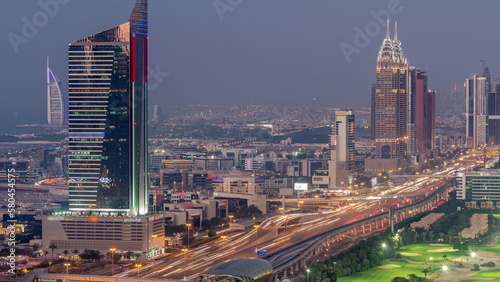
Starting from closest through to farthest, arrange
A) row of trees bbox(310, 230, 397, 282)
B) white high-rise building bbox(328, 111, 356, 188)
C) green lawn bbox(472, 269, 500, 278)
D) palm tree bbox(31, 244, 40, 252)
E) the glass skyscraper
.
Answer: row of trees bbox(310, 230, 397, 282) → green lawn bbox(472, 269, 500, 278) → palm tree bbox(31, 244, 40, 252) → the glass skyscraper → white high-rise building bbox(328, 111, 356, 188)

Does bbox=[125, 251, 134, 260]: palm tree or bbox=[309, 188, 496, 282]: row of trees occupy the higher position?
bbox=[309, 188, 496, 282]: row of trees

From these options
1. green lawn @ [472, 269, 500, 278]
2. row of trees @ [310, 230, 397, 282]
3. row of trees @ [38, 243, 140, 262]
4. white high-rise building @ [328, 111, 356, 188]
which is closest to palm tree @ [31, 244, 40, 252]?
row of trees @ [38, 243, 140, 262]

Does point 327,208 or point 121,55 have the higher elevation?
point 121,55

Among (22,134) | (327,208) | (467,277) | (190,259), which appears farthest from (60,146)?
(467,277)

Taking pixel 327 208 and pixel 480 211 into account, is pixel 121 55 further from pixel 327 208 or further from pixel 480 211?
pixel 480 211

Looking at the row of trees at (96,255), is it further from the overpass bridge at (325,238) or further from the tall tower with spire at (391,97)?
A: the tall tower with spire at (391,97)

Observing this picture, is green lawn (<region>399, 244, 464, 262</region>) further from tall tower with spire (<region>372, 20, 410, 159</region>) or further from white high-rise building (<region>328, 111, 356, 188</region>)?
tall tower with spire (<region>372, 20, 410, 159</region>)
